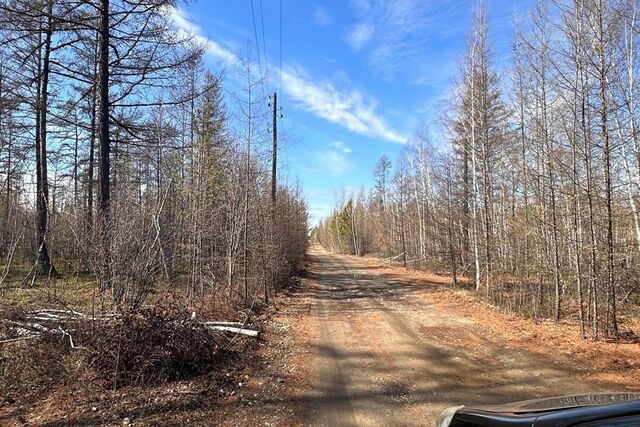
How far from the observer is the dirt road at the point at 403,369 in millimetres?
5766

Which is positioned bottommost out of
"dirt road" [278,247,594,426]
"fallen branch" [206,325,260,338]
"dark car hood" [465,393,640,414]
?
"dirt road" [278,247,594,426]

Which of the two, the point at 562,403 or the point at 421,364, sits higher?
the point at 562,403

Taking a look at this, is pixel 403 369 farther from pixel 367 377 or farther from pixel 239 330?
pixel 239 330

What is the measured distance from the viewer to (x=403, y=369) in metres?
7.44

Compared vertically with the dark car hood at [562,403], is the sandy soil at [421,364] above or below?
below

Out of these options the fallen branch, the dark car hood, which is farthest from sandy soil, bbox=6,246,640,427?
the dark car hood

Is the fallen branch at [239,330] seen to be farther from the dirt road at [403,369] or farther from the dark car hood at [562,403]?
the dark car hood at [562,403]

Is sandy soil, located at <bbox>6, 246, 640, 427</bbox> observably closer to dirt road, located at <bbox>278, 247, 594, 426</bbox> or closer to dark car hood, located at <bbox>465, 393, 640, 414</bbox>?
dirt road, located at <bbox>278, 247, 594, 426</bbox>

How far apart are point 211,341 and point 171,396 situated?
1.65 m

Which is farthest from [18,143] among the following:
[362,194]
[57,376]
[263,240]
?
[362,194]

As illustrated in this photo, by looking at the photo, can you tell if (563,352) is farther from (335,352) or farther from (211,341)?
(211,341)

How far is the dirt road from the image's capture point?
5766 millimetres

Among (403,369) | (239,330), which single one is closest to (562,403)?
(403,369)

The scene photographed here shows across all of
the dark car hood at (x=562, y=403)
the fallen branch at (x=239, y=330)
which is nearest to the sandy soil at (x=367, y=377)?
the fallen branch at (x=239, y=330)
